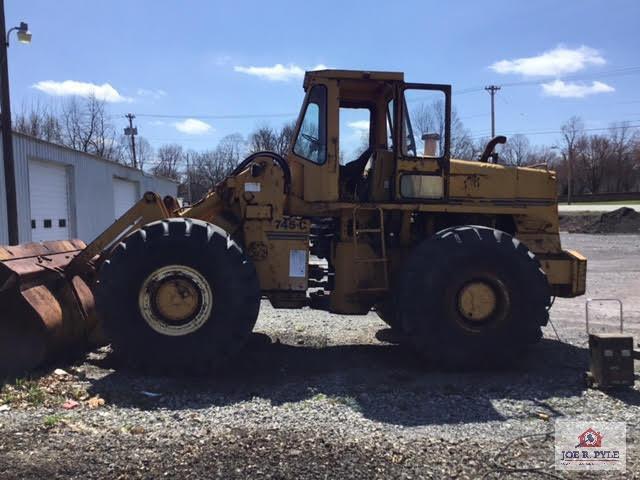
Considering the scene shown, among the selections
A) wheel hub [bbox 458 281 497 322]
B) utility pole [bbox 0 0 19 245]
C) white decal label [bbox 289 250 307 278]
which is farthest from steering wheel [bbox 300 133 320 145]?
utility pole [bbox 0 0 19 245]

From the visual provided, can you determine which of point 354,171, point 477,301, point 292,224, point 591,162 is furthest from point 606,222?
point 591,162

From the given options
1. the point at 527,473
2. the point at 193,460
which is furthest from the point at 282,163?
the point at 527,473

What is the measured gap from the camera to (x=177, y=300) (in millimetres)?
5660

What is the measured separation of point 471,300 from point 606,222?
31.9 metres

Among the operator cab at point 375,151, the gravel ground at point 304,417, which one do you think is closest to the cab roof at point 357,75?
the operator cab at point 375,151

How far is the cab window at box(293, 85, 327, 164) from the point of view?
254 inches

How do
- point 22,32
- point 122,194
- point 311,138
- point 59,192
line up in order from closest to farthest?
1. point 311,138
2. point 22,32
3. point 59,192
4. point 122,194

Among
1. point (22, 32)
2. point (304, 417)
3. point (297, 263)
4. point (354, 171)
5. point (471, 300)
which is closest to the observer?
point (304, 417)

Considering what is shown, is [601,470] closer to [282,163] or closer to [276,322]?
[282,163]

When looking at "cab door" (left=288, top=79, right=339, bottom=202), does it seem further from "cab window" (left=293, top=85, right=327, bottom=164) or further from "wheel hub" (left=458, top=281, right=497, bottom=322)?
"wheel hub" (left=458, top=281, right=497, bottom=322)

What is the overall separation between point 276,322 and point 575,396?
4498mm

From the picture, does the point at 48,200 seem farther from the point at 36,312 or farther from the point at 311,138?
the point at 311,138

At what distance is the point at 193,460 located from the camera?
12.4 feet
